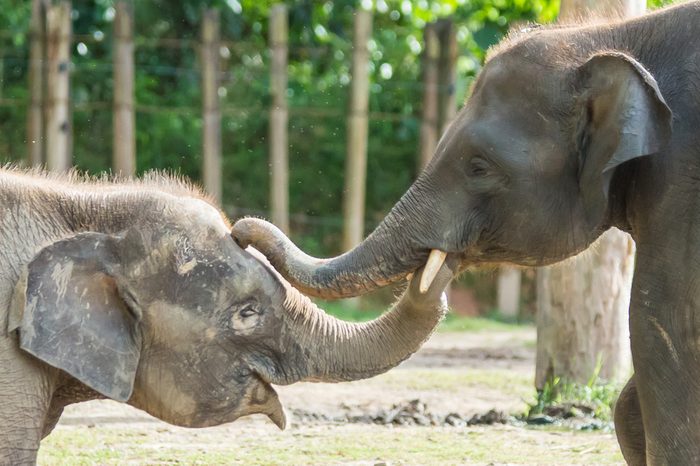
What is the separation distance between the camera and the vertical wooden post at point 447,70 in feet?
41.6

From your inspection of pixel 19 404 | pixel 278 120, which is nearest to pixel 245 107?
pixel 278 120

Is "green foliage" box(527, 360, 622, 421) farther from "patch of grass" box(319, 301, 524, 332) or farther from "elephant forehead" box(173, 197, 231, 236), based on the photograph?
"patch of grass" box(319, 301, 524, 332)

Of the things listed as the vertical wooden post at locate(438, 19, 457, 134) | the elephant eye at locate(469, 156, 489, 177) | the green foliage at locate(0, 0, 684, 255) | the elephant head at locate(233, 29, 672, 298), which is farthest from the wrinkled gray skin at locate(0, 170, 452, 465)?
the green foliage at locate(0, 0, 684, 255)

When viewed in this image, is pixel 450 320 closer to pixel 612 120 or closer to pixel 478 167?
pixel 478 167

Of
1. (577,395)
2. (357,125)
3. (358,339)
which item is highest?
(357,125)

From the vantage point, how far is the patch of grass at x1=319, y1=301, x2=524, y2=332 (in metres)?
12.1

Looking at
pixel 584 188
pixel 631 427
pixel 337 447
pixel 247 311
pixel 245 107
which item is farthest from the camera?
pixel 245 107

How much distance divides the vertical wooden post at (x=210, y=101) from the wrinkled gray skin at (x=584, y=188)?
756 centimetres

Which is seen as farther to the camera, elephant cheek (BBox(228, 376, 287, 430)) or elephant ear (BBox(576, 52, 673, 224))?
elephant cheek (BBox(228, 376, 287, 430))

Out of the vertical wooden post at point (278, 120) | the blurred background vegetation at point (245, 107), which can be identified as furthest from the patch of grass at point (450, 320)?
the blurred background vegetation at point (245, 107)

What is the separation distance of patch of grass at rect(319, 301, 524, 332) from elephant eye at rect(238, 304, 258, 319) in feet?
23.7

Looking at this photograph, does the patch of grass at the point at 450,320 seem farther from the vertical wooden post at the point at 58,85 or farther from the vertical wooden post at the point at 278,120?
the vertical wooden post at the point at 58,85

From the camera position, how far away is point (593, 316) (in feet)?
24.1

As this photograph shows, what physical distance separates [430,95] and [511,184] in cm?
849
